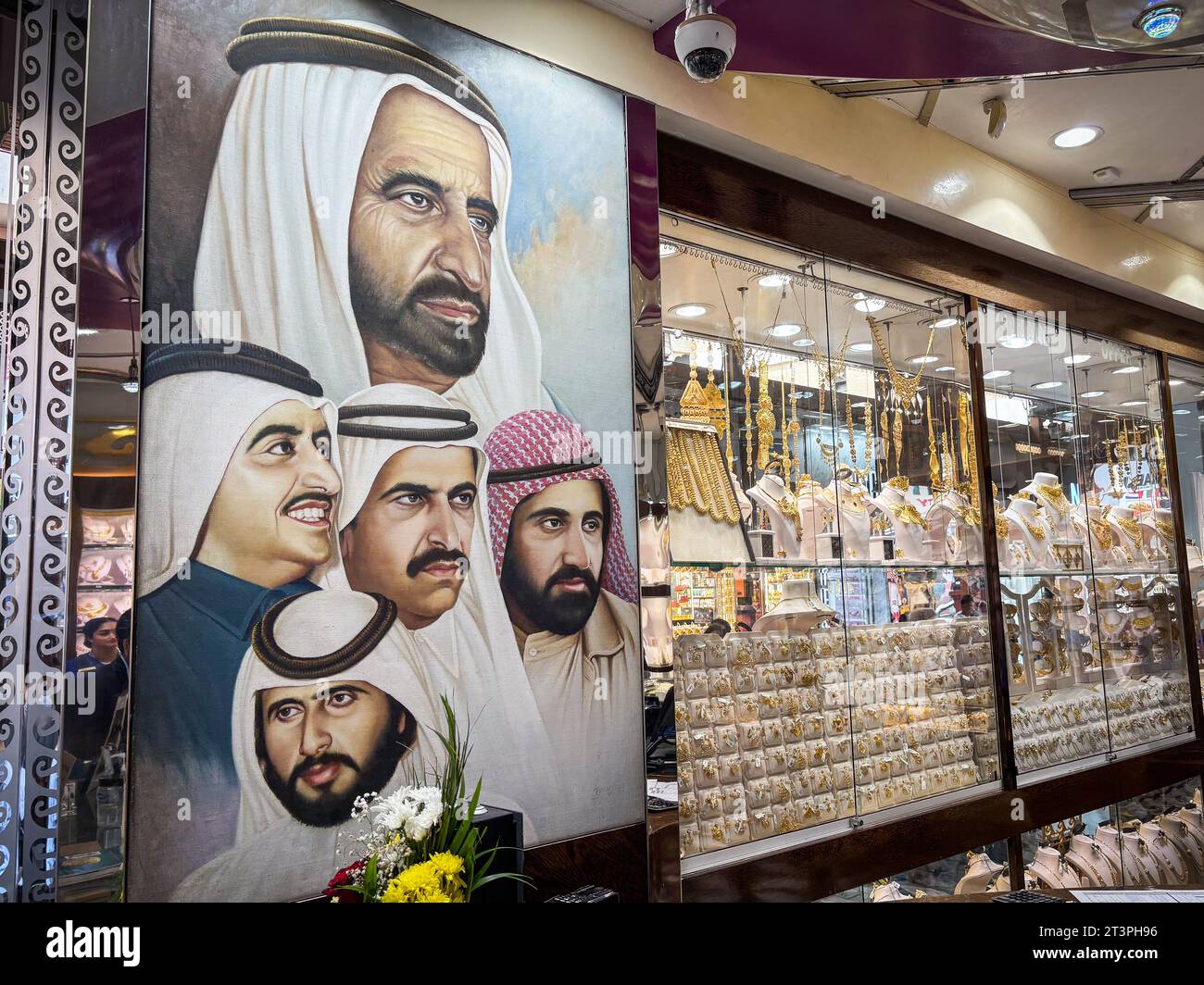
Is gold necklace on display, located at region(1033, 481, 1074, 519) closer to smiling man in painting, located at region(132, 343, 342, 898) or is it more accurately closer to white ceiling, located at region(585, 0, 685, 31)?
white ceiling, located at region(585, 0, 685, 31)

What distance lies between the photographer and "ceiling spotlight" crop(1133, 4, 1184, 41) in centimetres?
78

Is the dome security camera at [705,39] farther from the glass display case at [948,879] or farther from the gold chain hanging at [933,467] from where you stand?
the glass display case at [948,879]

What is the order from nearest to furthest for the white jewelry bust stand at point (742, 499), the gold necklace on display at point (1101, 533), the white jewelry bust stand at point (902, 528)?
the white jewelry bust stand at point (742, 499)
the white jewelry bust stand at point (902, 528)
the gold necklace on display at point (1101, 533)

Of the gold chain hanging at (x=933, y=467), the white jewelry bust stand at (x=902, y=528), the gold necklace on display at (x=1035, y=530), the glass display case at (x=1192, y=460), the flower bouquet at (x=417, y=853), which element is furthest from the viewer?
the glass display case at (x=1192, y=460)

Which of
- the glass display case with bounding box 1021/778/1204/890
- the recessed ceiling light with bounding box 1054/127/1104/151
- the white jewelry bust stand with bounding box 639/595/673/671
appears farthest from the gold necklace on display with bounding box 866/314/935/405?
the glass display case with bounding box 1021/778/1204/890

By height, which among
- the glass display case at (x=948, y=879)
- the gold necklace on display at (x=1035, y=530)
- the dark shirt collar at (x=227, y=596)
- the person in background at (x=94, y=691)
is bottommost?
the glass display case at (x=948, y=879)

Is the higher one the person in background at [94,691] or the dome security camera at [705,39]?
the dome security camera at [705,39]

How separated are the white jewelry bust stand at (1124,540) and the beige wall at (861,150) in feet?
4.38

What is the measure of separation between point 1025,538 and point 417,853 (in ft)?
11.7

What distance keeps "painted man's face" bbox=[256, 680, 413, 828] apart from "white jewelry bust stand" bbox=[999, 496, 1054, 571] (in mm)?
3176

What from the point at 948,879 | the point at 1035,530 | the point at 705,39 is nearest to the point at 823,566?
the point at 948,879

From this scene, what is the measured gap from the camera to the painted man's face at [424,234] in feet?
6.86

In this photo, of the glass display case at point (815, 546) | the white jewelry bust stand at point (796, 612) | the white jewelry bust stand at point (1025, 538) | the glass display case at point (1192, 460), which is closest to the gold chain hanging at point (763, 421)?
the glass display case at point (815, 546)

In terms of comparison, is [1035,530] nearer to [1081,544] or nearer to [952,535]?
[1081,544]
